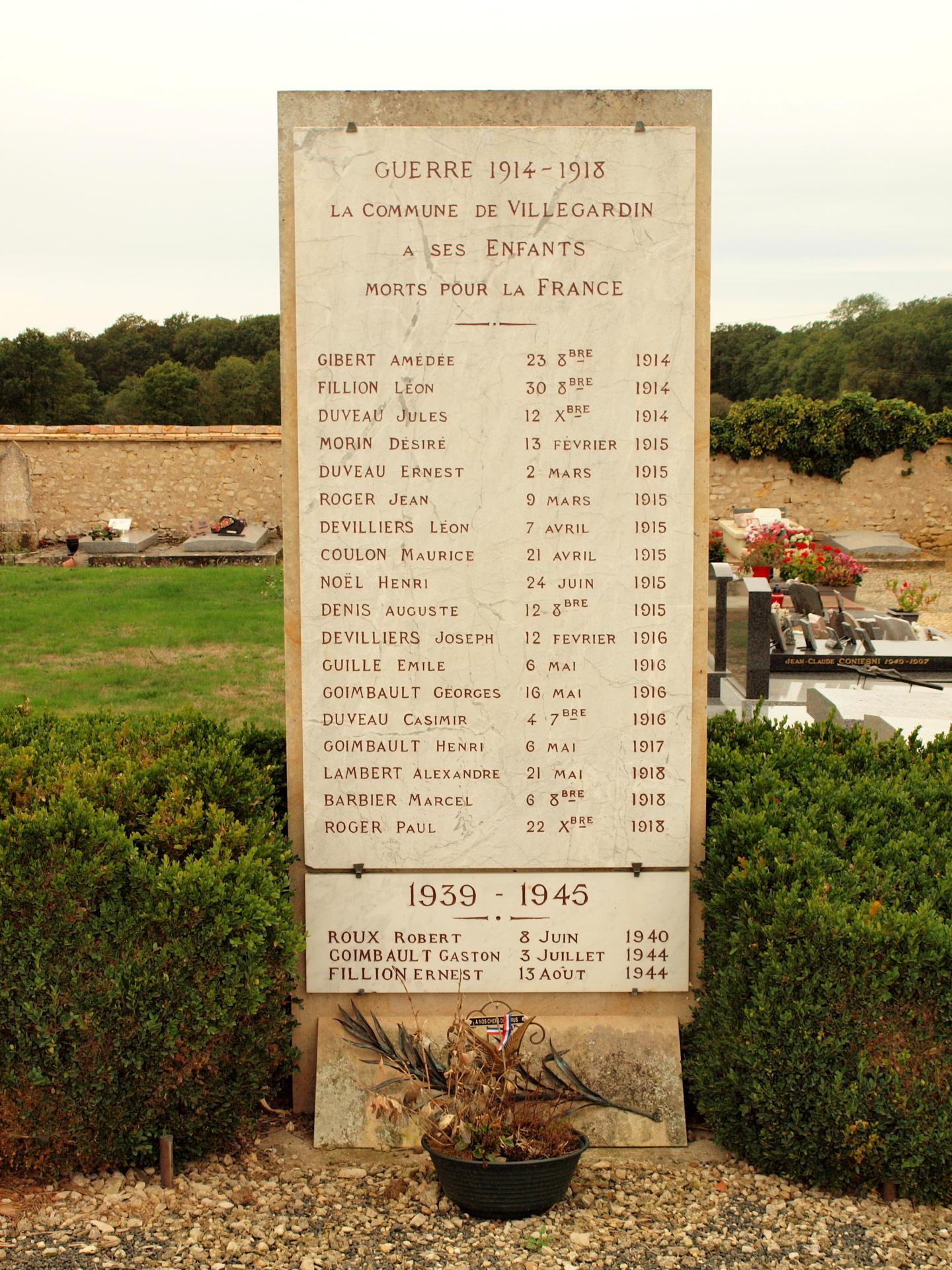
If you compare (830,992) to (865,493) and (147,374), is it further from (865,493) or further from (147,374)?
(147,374)

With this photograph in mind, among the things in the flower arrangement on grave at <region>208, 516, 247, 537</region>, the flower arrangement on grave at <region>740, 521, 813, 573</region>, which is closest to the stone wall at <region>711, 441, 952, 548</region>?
the flower arrangement on grave at <region>740, 521, 813, 573</region>

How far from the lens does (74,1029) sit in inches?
127

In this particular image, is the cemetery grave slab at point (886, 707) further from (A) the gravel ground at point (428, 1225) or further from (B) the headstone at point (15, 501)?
(B) the headstone at point (15, 501)

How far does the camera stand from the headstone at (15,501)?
82.3 ft

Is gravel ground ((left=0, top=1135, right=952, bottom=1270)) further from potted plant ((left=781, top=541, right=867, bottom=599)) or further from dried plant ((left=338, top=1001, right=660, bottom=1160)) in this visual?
potted plant ((left=781, top=541, right=867, bottom=599))

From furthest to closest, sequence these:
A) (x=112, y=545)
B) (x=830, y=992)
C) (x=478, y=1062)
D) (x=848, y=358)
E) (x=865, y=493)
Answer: (x=848, y=358), (x=865, y=493), (x=112, y=545), (x=478, y=1062), (x=830, y=992)

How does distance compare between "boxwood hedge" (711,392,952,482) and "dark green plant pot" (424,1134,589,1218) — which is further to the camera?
"boxwood hedge" (711,392,952,482)

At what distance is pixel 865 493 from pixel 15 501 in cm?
Answer: 1909

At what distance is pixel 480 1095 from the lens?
3234 mm

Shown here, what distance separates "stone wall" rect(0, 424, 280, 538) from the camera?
26562 mm

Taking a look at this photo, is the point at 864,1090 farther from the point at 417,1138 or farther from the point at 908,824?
the point at 417,1138

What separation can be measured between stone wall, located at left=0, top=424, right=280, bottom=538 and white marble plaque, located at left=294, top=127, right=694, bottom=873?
23093 millimetres

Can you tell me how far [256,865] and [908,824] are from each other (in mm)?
2031

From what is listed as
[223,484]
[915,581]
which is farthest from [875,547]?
[223,484]
